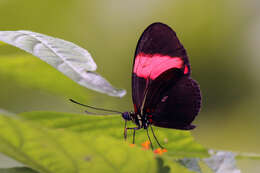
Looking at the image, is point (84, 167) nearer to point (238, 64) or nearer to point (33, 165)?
point (33, 165)

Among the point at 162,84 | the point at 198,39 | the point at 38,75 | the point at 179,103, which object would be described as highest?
the point at 38,75

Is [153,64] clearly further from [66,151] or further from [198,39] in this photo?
[198,39]

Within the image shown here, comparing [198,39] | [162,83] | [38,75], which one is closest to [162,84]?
[162,83]

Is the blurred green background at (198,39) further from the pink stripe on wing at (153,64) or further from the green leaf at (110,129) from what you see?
the green leaf at (110,129)

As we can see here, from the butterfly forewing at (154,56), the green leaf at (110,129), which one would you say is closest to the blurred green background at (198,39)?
the butterfly forewing at (154,56)

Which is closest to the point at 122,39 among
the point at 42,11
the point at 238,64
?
the point at 42,11

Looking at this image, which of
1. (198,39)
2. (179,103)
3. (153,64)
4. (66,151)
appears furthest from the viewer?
(198,39)
